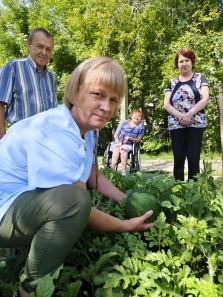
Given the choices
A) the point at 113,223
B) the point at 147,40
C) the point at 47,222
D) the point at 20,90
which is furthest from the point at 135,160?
the point at 147,40

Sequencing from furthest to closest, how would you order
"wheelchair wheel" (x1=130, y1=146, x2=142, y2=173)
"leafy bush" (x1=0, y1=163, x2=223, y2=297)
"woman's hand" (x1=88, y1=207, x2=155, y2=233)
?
"wheelchair wheel" (x1=130, y1=146, x2=142, y2=173), "woman's hand" (x1=88, y1=207, x2=155, y2=233), "leafy bush" (x1=0, y1=163, x2=223, y2=297)

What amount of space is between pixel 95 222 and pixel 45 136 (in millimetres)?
520

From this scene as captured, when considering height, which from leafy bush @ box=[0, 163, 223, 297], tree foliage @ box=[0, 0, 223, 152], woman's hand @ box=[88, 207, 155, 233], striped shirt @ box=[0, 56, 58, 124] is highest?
tree foliage @ box=[0, 0, 223, 152]

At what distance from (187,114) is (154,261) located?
9.24ft

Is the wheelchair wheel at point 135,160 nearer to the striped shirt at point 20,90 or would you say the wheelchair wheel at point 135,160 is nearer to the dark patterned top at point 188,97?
the dark patterned top at point 188,97

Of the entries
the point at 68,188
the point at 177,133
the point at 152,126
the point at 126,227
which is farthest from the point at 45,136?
the point at 152,126

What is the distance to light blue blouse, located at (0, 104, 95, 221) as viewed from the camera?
1729 mm

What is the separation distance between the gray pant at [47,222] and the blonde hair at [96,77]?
0.54 meters

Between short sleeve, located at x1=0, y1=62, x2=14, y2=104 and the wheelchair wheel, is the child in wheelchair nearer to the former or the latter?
the wheelchair wheel

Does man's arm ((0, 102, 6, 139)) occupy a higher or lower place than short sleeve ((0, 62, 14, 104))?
lower

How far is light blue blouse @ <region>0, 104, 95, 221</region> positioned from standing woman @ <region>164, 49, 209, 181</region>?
277cm

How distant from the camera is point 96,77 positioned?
1928 millimetres

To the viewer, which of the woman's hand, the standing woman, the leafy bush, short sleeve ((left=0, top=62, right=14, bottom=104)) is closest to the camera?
the leafy bush

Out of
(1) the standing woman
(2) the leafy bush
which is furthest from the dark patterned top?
(2) the leafy bush
